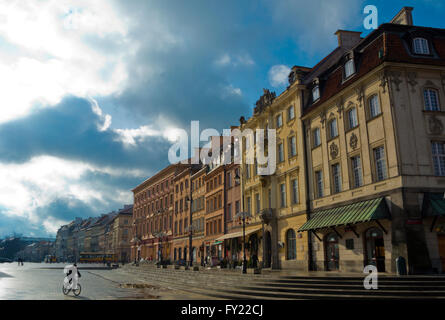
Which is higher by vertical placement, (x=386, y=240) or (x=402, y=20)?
(x=402, y=20)

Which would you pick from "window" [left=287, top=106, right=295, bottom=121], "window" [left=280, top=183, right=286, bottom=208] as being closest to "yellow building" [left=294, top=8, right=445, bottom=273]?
"window" [left=287, top=106, right=295, bottom=121]

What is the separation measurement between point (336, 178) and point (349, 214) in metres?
4.01

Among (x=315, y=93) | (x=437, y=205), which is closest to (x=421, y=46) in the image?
(x=315, y=93)

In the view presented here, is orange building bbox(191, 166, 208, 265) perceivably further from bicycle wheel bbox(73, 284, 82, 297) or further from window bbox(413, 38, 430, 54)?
window bbox(413, 38, 430, 54)

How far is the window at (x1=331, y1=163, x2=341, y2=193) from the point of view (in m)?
27.6

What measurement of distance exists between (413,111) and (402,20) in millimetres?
10167

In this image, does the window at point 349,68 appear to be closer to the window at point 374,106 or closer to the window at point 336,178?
the window at point 374,106

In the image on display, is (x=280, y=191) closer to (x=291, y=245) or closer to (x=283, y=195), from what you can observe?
(x=283, y=195)

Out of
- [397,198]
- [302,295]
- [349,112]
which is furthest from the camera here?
[349,112]

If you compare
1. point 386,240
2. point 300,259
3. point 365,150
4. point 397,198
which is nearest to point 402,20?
point 365,150

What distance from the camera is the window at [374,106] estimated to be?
2411 cm

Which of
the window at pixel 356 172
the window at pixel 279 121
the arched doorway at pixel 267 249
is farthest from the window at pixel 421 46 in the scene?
the arched doorway at pixel 267 249

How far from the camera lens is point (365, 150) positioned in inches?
967
